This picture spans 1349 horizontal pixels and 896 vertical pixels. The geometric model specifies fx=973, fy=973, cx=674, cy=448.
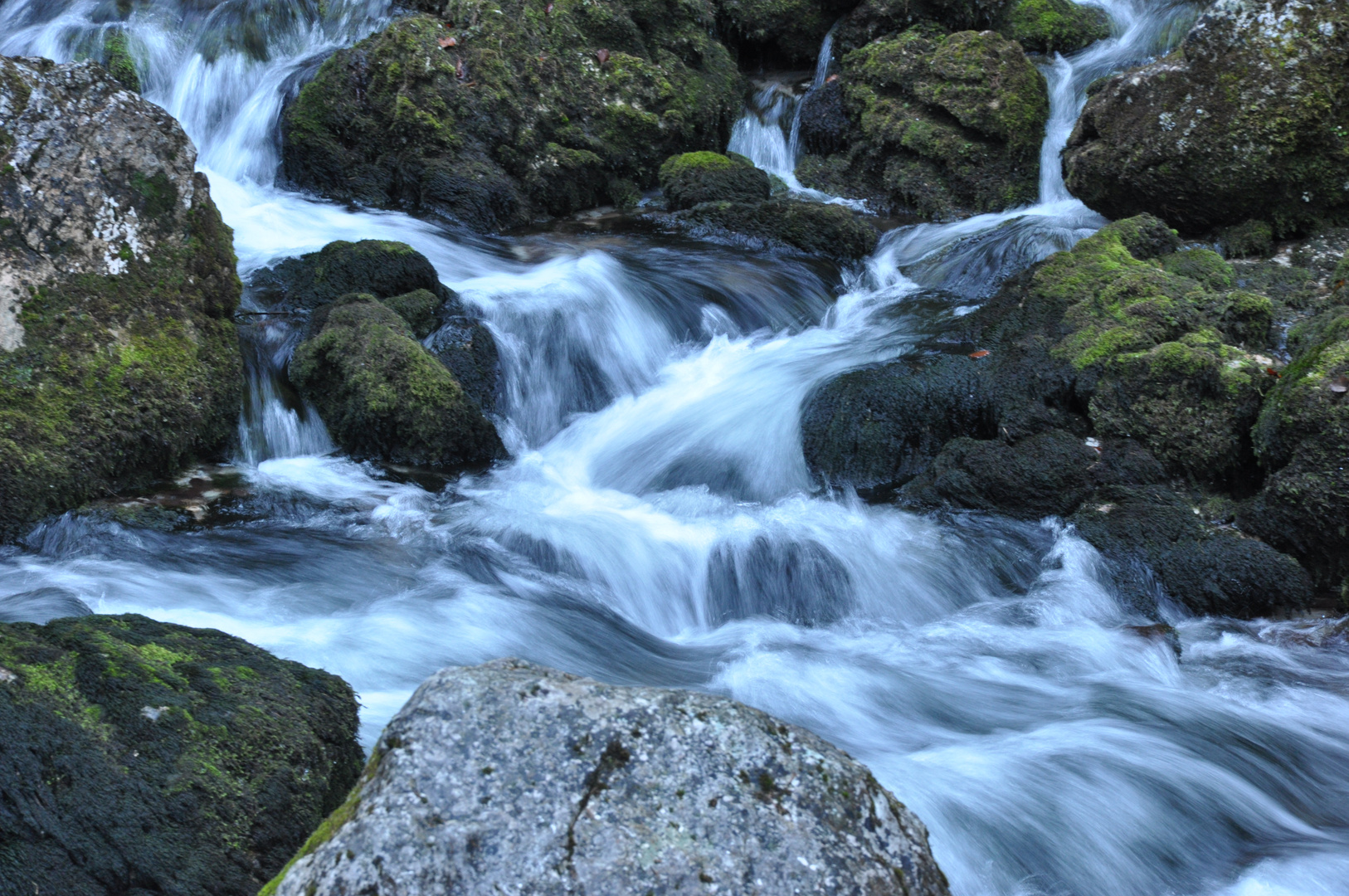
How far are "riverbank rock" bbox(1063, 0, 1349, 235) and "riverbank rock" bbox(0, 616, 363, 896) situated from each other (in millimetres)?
7755

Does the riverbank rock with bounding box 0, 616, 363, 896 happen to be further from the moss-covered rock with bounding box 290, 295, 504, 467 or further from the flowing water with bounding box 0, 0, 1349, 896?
the moss-covered rock with bounding box 290, 295, 504, 467

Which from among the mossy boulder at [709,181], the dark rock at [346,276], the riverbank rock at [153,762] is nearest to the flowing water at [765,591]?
the dark rock at [346,276]

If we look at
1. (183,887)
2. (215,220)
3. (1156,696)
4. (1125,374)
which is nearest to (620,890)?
(183,887)

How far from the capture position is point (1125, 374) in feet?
19.6

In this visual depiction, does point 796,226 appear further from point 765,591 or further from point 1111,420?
point 765,591

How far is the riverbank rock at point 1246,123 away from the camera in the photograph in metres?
7.46

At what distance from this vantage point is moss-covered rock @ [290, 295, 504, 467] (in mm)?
6480

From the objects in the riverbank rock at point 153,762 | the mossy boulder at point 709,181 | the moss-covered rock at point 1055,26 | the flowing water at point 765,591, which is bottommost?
the flowing water at point 765,591

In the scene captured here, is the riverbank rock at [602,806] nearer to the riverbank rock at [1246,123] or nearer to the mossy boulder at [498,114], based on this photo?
the riverbank rock at [1246,123]

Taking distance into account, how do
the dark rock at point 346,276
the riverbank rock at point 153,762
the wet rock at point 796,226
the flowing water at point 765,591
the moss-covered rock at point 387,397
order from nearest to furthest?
the riverbank rock at point 153,762, the flowing water at point 765,591, the moss-covered rock at point 387,397, the dark rock at point 346,276, the wet rock at point 796,226

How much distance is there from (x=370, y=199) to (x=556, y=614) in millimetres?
6520

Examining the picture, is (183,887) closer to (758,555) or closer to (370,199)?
(758,555)

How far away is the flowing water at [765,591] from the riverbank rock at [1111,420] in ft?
0.76

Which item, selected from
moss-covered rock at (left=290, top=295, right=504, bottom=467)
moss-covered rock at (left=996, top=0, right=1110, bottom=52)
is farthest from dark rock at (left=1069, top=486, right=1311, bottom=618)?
moss-covered rock at (left=996, top=0, right=1110, bottom=52)
